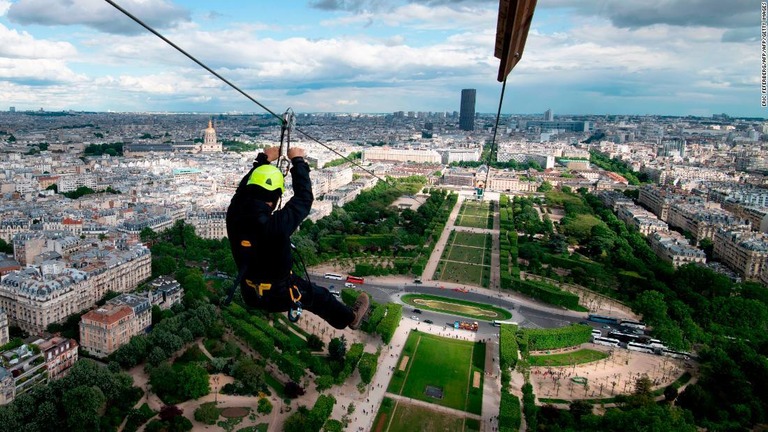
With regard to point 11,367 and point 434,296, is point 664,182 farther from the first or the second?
point 11,367

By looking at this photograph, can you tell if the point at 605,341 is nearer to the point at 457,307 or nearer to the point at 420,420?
the point at 457,307

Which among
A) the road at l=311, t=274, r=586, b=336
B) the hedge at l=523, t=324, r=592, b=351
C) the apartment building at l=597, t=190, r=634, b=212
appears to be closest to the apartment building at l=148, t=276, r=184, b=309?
the road at l=311, t=274, r=586, b=336

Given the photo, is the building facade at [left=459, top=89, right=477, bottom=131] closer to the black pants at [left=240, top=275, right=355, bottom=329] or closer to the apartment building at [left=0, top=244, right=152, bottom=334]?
the apartment building at [left=0, top=244, right=152, bottom=334]

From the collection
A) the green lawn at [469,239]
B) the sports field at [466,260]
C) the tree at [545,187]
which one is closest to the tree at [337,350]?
the sports field at [466,260]

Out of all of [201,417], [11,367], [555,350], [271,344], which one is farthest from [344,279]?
[11,367]

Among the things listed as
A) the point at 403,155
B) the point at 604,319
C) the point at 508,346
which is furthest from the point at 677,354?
the point at 403,155

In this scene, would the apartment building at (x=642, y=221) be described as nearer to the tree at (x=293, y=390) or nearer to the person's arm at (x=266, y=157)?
the tree at (x=293, y=390)
